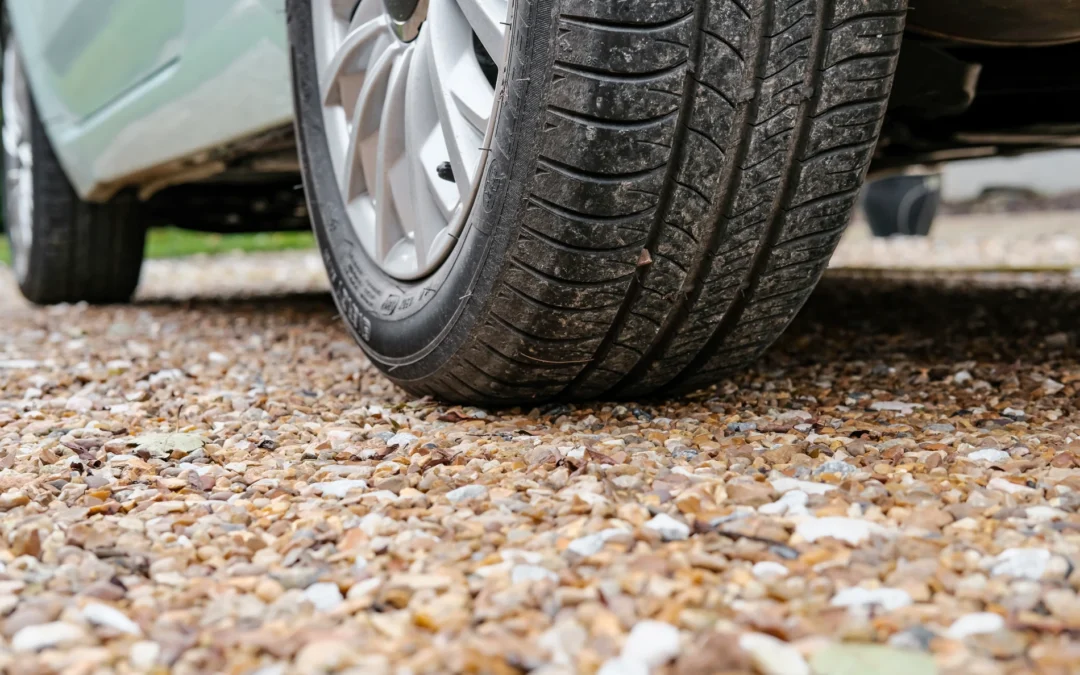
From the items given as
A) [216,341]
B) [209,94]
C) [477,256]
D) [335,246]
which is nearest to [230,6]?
[209,94]

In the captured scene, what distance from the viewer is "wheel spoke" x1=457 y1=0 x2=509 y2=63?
1.29 m

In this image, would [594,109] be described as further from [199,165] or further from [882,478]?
[199,165]

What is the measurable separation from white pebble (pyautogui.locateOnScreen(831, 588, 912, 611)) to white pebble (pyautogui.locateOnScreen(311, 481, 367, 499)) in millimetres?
544

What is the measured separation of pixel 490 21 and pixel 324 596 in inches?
30.0

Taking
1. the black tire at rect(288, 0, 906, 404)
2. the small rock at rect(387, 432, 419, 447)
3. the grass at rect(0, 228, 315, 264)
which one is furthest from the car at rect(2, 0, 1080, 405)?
the grass at rect(0, 228, 315, 264)

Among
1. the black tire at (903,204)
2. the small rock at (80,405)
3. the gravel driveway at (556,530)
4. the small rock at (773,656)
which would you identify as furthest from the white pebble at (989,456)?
the black tire at (903,204)

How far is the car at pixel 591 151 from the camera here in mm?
1149

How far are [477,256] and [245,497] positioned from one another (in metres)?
0.40

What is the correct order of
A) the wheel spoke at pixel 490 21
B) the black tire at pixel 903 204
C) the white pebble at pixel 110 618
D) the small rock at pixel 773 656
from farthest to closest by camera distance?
the black tire at pixel 903 204 → the wheel spoke at pixel 490 21 → the white pebble at pixel 110 618 → the small rock at pixel 773 656

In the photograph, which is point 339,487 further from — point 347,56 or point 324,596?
point 347,56

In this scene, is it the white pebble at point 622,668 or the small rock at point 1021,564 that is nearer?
the white pebble at point 622,668

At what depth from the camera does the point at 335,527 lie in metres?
1.02

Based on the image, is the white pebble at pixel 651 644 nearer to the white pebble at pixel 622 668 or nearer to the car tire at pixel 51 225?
the white pebble at pixel 622 668

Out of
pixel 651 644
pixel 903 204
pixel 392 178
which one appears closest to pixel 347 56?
pixel 392 178
